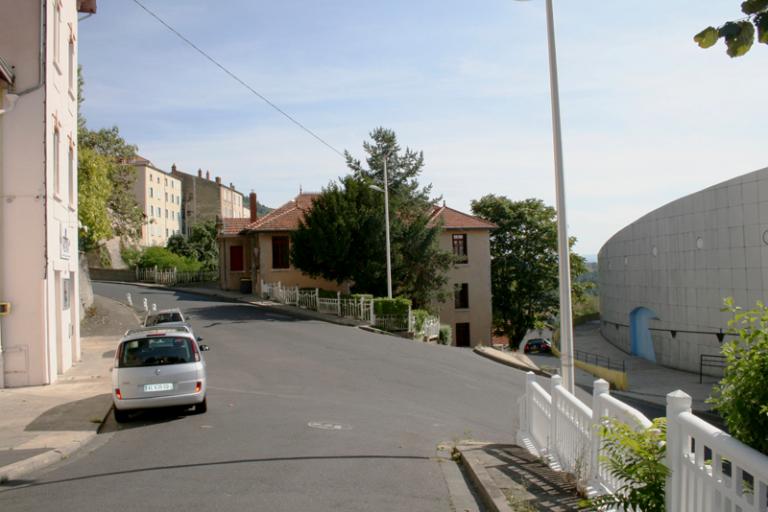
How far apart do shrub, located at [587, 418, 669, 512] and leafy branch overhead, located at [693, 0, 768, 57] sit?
8.28 ft

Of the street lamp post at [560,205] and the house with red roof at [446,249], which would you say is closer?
the street lamp post at [560,205]

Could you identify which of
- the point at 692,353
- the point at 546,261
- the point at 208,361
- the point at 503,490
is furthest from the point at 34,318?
the point at 546,261

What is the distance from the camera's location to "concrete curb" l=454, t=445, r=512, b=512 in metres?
6.52

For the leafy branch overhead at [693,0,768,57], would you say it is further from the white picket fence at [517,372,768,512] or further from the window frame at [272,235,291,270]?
the window frame at [272,235,291,270]

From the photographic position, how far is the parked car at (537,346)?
5203 centimetres

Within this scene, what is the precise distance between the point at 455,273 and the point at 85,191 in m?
24.6

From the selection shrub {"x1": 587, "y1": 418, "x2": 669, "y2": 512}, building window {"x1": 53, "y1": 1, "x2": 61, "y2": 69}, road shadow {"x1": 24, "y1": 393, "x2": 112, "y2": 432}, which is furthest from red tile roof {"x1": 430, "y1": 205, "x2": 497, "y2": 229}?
shrub {"x1": 587, "y1": 418, "x2": 669, "y2": 512}

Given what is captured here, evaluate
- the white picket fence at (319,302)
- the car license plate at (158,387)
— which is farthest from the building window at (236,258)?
the car license plate at (158,387)

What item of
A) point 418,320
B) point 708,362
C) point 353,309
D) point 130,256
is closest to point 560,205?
point 418,320

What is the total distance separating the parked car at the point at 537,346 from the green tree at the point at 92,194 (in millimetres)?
32507

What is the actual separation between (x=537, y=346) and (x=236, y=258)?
2330 centimetres

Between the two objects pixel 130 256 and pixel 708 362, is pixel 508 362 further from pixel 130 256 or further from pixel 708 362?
pixel 130 256

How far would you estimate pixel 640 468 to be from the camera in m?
4.57

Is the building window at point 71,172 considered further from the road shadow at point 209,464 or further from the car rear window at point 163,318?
the road shadow at point 209,464
